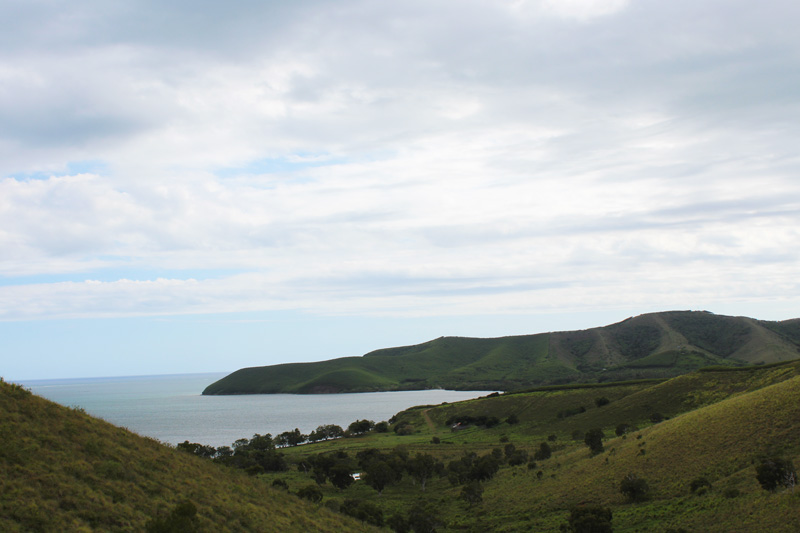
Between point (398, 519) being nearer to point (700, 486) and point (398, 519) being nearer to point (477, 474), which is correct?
point (477, 474)

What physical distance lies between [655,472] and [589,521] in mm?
14878

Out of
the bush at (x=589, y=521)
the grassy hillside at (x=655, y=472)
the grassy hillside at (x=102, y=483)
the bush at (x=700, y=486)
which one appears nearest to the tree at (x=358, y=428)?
the grassy hillside at (x=655, y=472)

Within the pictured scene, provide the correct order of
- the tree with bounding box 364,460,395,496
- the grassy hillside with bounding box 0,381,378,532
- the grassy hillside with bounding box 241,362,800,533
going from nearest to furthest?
the grassy hillside with bounding box 0,381,378,532, the grassy hillside with bounding box 241,362,800,533, the tree with bounding box 364,460,395,496

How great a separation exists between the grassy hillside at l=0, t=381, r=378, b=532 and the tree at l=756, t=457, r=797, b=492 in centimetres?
3049

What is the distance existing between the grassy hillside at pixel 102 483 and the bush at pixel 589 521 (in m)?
19.2

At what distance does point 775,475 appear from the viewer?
131ft

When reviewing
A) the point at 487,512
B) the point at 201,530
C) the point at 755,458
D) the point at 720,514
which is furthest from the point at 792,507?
the point at 201,530

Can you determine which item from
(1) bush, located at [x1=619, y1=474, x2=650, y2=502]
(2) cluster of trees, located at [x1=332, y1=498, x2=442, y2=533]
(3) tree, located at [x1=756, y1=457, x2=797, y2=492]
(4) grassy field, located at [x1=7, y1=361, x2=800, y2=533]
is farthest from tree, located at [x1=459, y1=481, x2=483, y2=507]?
(3) tree, located at [x1=756, y1=457, x2=797, y2=492]

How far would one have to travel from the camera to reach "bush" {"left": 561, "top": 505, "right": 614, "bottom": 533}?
137ft

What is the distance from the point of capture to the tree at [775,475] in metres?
39.7

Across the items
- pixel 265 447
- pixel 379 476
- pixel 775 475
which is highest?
pixel 775 475

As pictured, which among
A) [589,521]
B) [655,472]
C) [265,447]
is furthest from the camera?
[265,447]

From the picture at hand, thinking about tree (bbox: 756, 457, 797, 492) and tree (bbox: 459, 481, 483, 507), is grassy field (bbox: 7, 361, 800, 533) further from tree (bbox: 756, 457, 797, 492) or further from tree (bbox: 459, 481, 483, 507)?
tree (bbox: 756, 457, 797, 492)

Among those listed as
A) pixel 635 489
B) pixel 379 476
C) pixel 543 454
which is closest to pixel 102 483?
pixel 635 489
